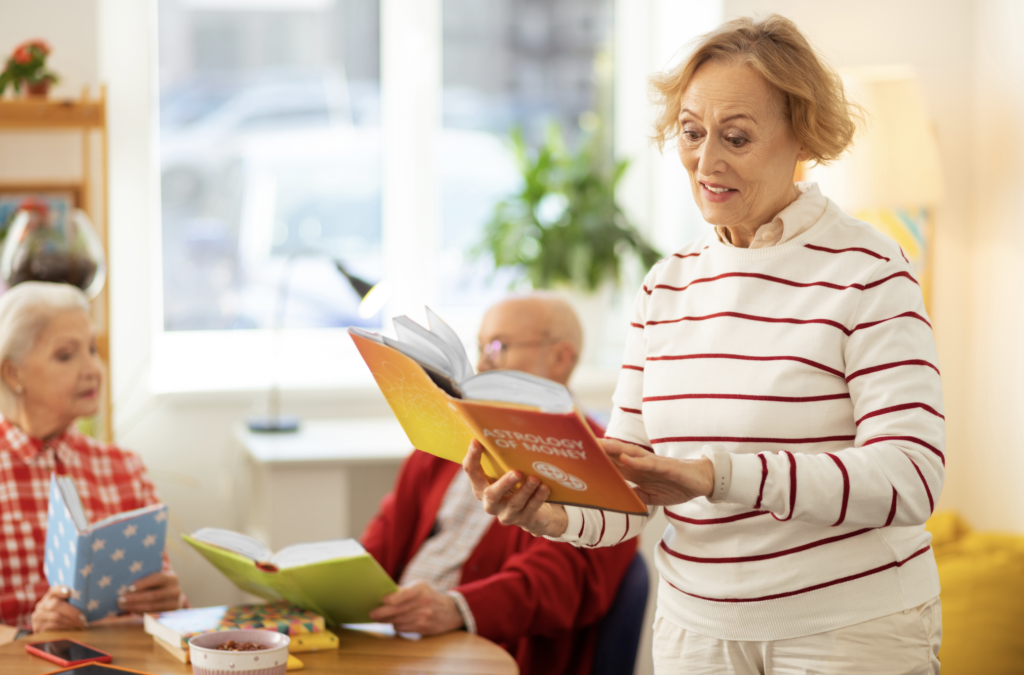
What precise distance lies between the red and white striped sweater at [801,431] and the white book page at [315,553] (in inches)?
14.9

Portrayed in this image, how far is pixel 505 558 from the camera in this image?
2000 mm

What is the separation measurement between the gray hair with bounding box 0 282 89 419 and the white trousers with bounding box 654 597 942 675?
1478mm

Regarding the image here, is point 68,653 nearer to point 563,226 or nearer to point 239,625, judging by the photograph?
point 239,625

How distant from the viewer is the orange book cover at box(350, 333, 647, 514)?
101cm

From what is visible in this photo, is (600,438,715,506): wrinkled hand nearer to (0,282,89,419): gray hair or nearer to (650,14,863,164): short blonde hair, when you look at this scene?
(650,14,863,164): short blonde hair

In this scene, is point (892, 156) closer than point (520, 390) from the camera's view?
No

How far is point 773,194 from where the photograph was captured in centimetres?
122

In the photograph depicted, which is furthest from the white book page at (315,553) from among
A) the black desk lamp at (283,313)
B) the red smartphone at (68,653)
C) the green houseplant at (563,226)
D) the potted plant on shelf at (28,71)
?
the green houseplant at (563,226)

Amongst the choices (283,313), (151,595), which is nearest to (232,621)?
(151,595)

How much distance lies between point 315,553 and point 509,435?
0.58 m

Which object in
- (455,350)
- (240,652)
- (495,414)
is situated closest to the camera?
(495,414)

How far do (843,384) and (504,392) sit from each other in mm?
393

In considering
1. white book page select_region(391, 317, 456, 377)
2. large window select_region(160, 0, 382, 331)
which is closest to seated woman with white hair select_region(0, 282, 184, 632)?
white book page select_region(391, 317, 456, 377)

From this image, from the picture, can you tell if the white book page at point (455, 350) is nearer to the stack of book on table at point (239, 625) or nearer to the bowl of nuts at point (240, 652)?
the bowl of nuts at point (240, 652)
